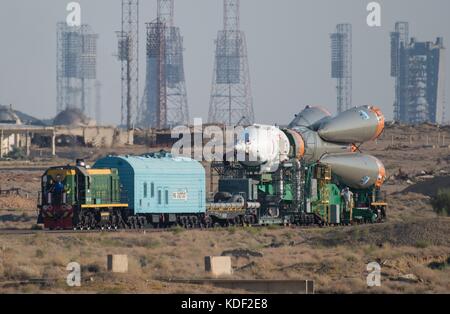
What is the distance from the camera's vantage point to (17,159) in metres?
127

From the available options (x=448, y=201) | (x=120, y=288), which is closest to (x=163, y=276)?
(x=120, y=288)

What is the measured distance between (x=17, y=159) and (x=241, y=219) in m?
67.2

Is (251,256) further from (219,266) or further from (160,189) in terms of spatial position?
(160,189)

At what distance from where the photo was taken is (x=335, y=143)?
6712 cm

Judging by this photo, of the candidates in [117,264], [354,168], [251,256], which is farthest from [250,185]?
[117,264]

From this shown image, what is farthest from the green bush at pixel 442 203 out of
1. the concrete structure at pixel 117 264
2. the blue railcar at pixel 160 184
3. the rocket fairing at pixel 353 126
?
the concrete structure at pixel 117 264

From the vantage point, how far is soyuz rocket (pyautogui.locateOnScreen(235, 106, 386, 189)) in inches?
2522

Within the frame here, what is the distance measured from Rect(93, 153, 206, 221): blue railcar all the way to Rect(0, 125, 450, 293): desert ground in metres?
4.01

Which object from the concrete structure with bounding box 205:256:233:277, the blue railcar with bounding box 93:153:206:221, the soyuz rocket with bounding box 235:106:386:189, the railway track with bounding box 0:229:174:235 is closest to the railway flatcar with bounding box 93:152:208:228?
the blue railcar with bounding box 93:153:206:221

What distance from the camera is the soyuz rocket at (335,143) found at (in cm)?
6406

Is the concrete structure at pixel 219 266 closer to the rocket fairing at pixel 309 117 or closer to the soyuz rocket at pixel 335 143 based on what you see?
the soyuz rocket at pixel 335 143

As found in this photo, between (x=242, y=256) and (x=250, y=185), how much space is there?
57.1ft

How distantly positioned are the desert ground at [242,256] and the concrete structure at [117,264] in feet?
1.02

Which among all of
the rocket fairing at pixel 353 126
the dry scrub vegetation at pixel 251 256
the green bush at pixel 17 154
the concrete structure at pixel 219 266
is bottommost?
the green bush at pixel 17 154
